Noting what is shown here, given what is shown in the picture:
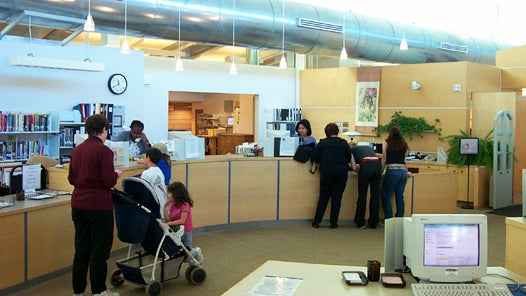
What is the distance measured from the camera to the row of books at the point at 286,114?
12977 millimetres

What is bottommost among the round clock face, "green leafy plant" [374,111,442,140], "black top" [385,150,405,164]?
"black top" [385,150,405,164]

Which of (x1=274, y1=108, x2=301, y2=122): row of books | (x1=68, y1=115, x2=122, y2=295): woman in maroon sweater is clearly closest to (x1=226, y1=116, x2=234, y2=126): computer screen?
(x1=274, y1=108, x2=301, y2=122): row of books

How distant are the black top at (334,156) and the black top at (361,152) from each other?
23 centimetres

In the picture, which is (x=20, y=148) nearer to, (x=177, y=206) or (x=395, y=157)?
(x=177, y=206)

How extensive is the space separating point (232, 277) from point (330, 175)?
2724 mm

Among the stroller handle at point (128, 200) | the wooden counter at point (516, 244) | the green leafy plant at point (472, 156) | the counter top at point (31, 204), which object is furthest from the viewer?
the green leafy plant at point (472, 156)

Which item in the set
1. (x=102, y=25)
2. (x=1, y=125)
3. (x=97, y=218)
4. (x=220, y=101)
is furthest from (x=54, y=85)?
(x=220, y=101)

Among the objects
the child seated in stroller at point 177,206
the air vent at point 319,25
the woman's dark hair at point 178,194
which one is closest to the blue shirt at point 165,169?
the child seated in stroller at point 177,206

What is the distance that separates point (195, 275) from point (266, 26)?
17.6ft

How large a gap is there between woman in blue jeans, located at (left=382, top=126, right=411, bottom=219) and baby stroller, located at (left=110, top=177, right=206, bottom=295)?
3625mm

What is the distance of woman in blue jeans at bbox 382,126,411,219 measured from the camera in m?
7.70

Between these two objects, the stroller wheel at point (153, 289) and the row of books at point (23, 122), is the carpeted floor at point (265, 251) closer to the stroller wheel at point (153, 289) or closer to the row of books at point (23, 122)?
the stroller wheel at point (153, 289)

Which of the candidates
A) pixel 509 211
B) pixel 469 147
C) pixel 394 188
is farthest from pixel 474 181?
pixel 394 188

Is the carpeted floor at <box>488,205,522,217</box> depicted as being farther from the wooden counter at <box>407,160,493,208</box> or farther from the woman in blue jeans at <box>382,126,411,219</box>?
the woman in blue jeans at <box>382,126,411,219</box>
